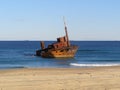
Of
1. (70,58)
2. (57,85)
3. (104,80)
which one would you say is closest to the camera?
(57,85)

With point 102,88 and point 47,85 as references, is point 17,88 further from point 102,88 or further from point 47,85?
point 102,88

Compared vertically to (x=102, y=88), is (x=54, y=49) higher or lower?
lower

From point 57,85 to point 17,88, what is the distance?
1.95 m

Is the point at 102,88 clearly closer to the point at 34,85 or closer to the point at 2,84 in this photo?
the point at 34,85

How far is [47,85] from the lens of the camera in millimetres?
18625

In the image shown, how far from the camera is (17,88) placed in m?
17.8

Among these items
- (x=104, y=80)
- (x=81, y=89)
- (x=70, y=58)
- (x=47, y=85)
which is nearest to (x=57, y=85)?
(x=47, y=85)

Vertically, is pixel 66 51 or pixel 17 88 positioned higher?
pixel 17 88

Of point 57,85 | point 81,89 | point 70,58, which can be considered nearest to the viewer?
point 81,89

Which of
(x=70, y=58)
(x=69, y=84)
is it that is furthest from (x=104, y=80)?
(x=70, y=58)

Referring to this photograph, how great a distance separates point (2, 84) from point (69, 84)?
Answer: 3170 mm

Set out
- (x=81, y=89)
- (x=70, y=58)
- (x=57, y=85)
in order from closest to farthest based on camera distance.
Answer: (x=81, y=89)
(x=57, y=85)
(x=70, y=58)

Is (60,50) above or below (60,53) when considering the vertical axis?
above

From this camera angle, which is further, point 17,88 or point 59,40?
point 59,40
